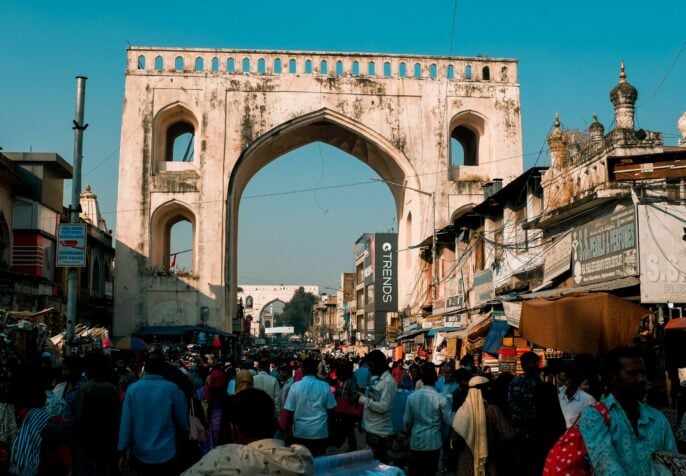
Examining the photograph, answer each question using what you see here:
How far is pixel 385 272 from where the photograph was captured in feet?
104

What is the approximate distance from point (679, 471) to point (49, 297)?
2251 centimetres

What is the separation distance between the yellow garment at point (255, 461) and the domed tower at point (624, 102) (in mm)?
13329

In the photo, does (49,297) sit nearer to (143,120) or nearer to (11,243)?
(11,243)

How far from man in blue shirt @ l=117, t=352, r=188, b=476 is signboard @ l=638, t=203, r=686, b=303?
725 centimetres

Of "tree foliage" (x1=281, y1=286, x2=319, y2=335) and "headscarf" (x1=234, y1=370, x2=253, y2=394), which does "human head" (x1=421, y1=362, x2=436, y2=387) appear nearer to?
"headscarf" (x1=234, y1=370, x2=253, y2=394)

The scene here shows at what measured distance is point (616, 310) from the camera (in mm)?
7660

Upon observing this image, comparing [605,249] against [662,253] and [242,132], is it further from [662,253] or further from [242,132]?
[242,132]

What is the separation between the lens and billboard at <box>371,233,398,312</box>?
1238 inches

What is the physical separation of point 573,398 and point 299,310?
11069cm

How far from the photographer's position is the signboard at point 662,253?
10.7 metres

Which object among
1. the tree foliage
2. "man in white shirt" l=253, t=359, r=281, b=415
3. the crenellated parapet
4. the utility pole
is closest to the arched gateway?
the crenellated parapet

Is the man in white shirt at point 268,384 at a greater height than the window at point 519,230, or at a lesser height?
lesser

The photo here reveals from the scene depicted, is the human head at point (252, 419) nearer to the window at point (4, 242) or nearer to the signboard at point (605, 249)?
the signboard at point (605, 249)

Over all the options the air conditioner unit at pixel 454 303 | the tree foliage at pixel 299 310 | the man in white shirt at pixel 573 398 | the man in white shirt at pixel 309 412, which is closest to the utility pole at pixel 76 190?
the man in white shirt at pixel 309 412
